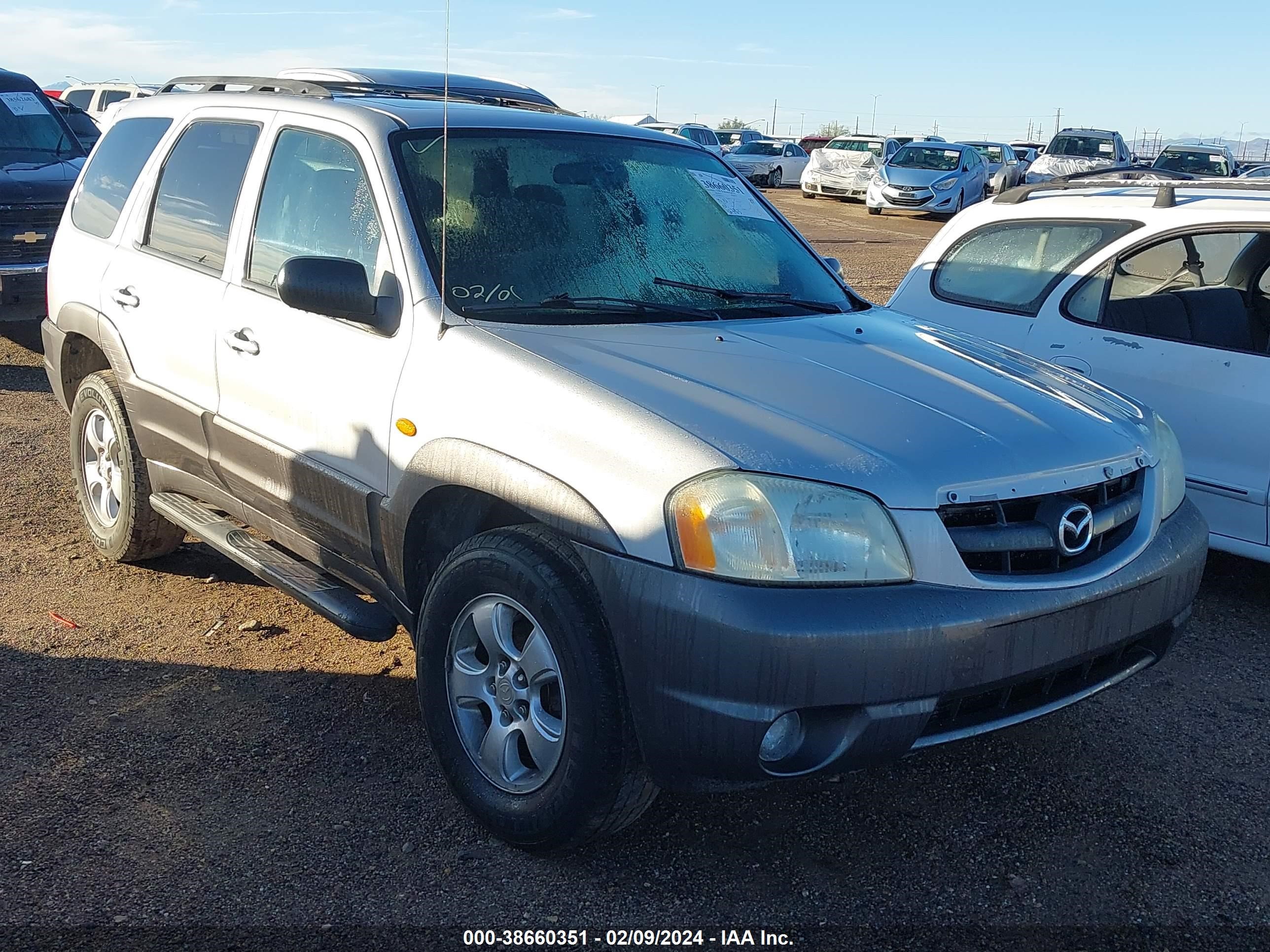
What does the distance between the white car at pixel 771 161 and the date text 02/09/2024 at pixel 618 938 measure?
3225cm

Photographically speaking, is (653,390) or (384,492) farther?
(384,492)

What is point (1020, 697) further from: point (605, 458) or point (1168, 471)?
point (605, 458)

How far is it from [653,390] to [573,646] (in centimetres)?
63

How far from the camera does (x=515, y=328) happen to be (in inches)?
129

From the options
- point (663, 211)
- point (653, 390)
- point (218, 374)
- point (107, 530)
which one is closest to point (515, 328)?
point (653, 390)

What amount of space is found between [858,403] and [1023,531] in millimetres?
491

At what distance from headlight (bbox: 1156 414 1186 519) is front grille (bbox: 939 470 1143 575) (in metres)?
0.31

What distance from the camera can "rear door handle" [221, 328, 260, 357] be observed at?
12.6ft

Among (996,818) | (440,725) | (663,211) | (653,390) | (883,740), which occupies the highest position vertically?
(663,211)

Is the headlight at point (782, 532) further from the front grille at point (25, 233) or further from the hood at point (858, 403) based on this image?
the front grille at point (25, 233)

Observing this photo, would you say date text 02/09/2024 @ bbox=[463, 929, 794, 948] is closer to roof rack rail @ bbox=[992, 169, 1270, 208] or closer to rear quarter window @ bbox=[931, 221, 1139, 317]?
rear quarter window @ bbox=[931, 221, 1139, 317]

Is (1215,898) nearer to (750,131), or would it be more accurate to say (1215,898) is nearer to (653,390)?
(653,390)

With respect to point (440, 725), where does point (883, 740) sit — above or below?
above

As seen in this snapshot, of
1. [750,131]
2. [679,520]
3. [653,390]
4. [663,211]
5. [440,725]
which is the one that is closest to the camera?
[679,520]
